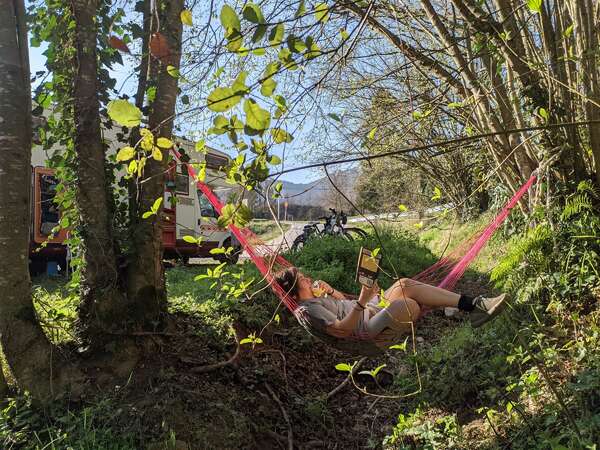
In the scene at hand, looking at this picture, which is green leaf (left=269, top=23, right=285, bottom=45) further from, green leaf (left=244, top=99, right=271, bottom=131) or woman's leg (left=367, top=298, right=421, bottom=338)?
woman's leg (left=367, top=298, right=421, bottom=338)

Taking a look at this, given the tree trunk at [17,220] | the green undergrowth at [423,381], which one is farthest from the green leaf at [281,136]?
the tree trunk at [17,220]

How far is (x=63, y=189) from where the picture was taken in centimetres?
240

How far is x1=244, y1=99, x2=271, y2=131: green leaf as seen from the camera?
0.84 m

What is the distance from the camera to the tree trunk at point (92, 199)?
2305mm

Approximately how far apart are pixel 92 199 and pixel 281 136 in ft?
5.18

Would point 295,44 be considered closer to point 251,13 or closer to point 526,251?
point 251,13

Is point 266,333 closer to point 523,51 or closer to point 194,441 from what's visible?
point 194,441

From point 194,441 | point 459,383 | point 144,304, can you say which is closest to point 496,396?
point 459,383

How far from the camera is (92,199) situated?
92.1 inches

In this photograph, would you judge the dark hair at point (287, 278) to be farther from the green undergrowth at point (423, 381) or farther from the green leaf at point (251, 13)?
the green leaf at point (251, 13)

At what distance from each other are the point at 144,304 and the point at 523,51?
2901mm

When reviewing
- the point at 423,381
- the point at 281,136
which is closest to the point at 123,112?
the point at 281,136

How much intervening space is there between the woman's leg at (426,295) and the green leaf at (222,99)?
2.08 m

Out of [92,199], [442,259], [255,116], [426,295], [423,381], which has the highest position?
[255,116]
